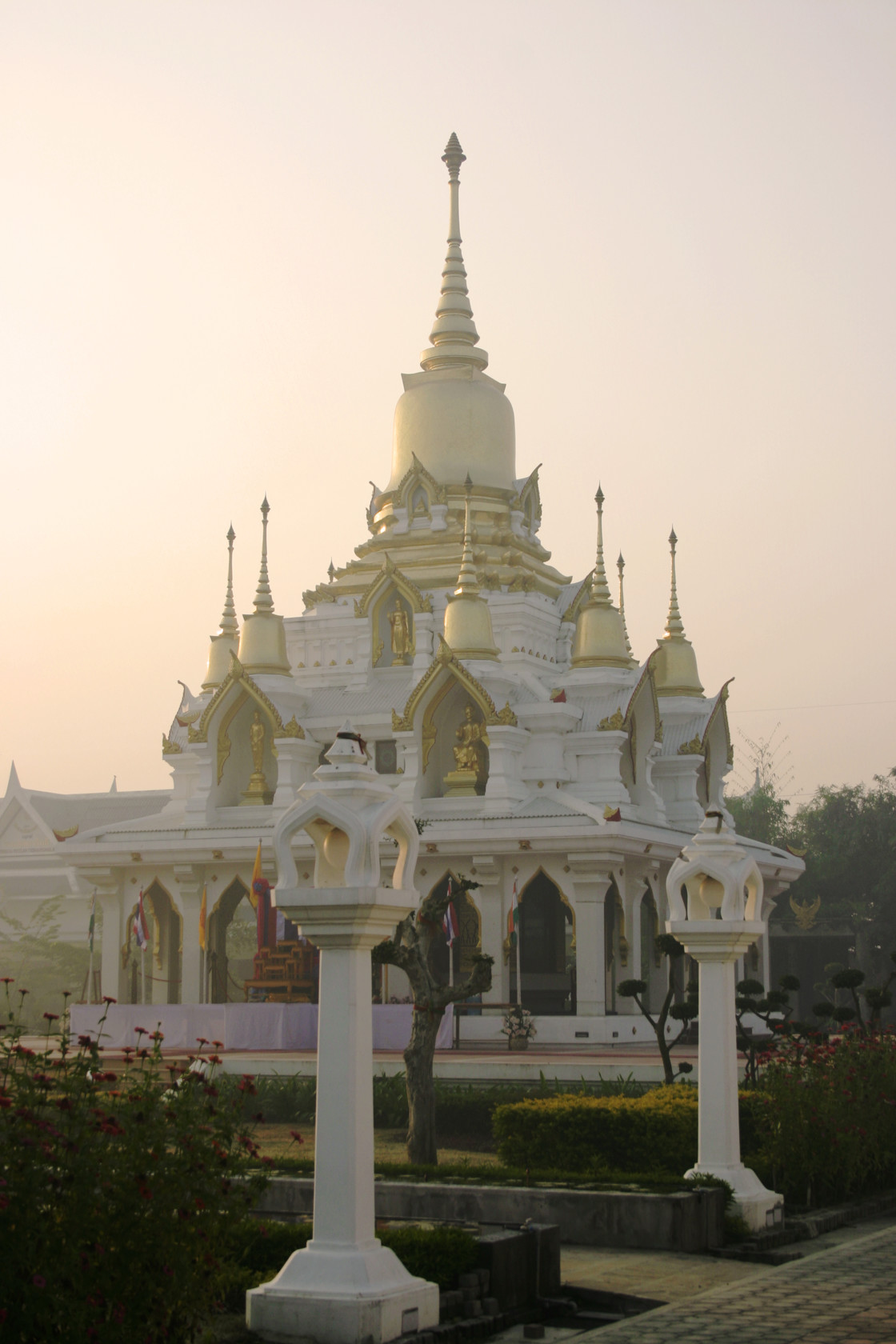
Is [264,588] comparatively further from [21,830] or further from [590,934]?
[21,830]

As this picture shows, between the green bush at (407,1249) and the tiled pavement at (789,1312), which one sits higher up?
the green bush at (407,1249)

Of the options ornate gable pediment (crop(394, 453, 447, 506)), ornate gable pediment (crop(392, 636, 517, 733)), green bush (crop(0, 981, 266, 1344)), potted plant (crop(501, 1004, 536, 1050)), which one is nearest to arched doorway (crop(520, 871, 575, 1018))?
ornate gable pediment (crop(392, 636, 517, 733))

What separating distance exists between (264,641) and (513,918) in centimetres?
833

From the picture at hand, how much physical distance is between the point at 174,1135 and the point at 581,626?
2445 centimetres

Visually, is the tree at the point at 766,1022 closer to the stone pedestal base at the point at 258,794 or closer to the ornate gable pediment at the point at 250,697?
the ornate gable pediment at the point at 250,697

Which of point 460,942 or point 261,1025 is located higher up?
point 460,942

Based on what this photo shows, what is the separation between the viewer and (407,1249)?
32.9ft

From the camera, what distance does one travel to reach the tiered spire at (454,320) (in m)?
38.0

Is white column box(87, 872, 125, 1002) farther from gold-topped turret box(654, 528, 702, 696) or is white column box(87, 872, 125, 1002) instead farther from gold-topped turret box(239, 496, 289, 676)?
gold-topped turret box(654, 528, 702, 696)

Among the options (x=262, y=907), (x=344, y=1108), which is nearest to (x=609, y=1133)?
(x=344, y=1108)

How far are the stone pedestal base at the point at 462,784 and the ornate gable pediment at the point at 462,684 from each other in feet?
3.32

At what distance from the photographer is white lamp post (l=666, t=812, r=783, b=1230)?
43.6 ft

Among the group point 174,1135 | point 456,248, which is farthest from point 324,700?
point 174,1135

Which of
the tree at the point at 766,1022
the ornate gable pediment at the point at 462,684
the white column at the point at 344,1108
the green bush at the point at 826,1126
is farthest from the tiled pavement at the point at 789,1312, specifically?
the ornate gable pediment at the point at 462,684
